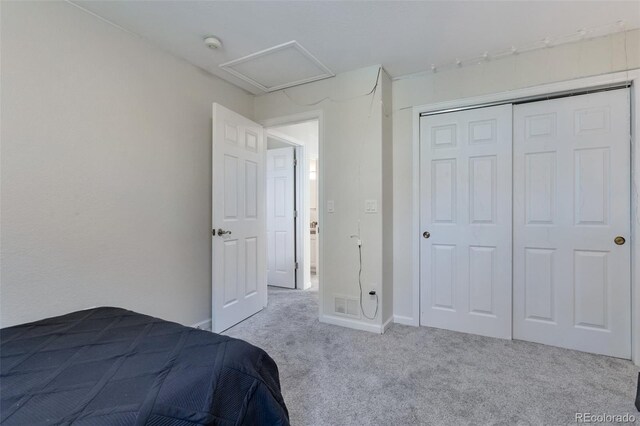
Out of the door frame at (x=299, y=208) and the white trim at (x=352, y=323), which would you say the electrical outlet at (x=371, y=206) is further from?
the door frame at (x=299, y=208)

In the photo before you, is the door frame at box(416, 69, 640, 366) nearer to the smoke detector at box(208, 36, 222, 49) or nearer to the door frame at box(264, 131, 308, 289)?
the smoke detector at box(208, 36, 222, 49)

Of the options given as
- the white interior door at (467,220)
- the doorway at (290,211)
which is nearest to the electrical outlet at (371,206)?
the white interior door at (467,220)

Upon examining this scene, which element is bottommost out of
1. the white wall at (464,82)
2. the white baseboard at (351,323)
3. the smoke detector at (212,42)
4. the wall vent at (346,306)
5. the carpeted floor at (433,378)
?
the carpeted floor at (433,378)

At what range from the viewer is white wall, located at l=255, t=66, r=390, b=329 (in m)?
2.67

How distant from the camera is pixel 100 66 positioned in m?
1.96

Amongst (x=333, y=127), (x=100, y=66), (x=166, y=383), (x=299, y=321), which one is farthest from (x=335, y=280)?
(x=100, y=66)

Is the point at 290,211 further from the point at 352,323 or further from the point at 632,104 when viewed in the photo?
the point at 632,104

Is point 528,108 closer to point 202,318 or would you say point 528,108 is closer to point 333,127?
point 333,127

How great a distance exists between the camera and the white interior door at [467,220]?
98.4 inches

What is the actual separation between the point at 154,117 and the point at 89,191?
77 cm

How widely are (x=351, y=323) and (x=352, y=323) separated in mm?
10

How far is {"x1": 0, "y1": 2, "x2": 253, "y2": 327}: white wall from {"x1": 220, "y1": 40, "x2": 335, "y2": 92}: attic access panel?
0.40m

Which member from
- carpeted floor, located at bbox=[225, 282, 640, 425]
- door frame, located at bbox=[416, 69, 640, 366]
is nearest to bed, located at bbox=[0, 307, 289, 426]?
carpeted floor, located at bbox=[225, 282, 640, 425]

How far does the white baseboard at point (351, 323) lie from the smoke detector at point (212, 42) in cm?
260
